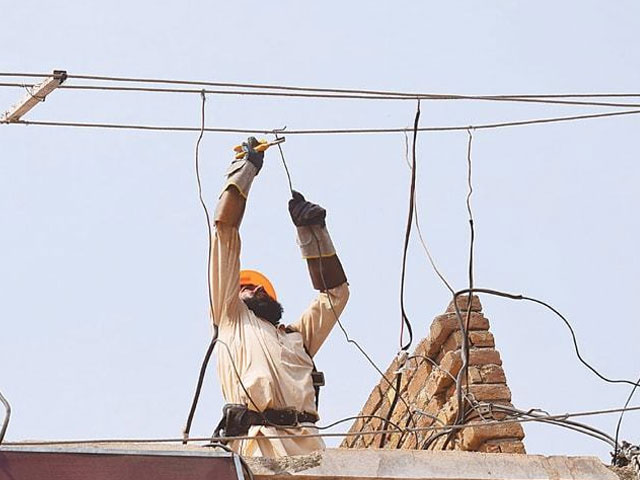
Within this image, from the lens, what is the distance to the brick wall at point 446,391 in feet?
32.6

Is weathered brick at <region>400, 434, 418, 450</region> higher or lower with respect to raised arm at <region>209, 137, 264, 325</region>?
lower

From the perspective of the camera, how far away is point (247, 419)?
26.3 ft

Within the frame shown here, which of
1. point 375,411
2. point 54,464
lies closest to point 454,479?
point 54,464

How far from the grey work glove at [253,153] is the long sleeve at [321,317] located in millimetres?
815

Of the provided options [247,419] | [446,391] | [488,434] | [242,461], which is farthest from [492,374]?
[242,461]

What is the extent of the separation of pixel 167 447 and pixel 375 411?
15.6ft

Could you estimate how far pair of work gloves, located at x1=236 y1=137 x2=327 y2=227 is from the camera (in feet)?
28.2

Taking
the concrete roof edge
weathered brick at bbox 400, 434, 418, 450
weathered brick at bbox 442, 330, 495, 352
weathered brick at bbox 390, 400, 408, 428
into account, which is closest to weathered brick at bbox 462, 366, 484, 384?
weathered brick at bbox 442, 330, 495, 352

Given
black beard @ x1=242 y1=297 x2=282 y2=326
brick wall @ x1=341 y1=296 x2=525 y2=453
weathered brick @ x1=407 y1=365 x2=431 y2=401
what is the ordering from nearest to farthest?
1. black beard @ x1=242 y1=297 x2=282 y2=326
2. brick wall @ x1=341 y1=296 x2=525 y2=453
3. weathered brick @ x1=407 y1=365 x2=431 y2=401

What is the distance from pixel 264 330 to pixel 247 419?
62cm

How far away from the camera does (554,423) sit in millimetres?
8000

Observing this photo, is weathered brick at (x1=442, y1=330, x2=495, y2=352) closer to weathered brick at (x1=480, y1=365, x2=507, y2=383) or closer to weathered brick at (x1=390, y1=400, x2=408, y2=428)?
weathered brick at (x1=480, y1=365, x2=507, y2=383)

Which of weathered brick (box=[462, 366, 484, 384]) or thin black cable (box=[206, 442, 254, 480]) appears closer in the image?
thin black cable (box=[206, 442, 254, 480])

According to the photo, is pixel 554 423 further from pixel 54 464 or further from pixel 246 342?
pixel 54 464
